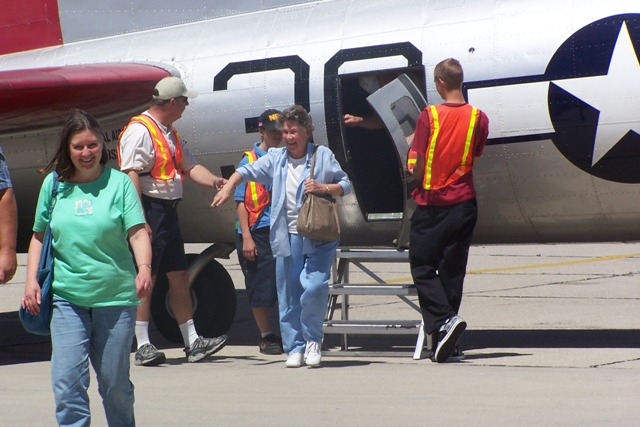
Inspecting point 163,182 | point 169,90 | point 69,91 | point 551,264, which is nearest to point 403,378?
point 163,182

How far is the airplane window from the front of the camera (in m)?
8.84

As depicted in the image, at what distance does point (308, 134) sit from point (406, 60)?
3.61 feet

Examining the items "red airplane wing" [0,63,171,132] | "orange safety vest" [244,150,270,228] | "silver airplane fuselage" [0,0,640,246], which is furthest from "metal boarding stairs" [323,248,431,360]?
"red airplane wing" [0,63,171,132]

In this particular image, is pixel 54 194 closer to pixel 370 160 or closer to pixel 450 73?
pixel 450 73

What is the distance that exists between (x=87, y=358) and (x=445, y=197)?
3738 millimetres

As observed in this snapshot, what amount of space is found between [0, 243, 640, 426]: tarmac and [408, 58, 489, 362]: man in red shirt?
0.41 meters

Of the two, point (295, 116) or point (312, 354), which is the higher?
point (295, 116)

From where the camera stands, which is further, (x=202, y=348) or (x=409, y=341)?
(x=409, y=341)

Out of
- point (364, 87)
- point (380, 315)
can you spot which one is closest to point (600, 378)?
point (364, 87)

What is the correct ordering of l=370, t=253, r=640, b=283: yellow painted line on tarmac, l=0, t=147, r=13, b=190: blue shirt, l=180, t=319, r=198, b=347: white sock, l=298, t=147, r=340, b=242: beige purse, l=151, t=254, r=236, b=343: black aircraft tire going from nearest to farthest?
1. l=0, t=147, r=13, b=190: blue shirt
2. l=298, t=147, r=340, b=242: beige purse
3. l=180, t=319, r=198, b=347: white sock
4. l=151, t=254, r=236, b=343: black aircraft tire
5. l=370, t=253, r=640, b=283: yellow painted line on tarmac

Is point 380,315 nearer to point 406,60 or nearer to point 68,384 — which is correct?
point 406,60

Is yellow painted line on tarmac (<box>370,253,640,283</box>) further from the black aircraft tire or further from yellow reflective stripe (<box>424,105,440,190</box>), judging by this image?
yellow reflective stripe (<box>424,105,440,190</box>)

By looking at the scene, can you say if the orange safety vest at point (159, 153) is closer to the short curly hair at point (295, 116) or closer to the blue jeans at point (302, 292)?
the short curly hair at point (295, 116)

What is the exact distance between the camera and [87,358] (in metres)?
5.46
